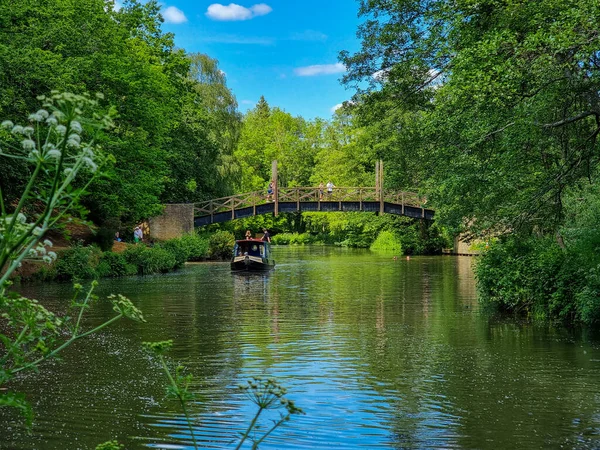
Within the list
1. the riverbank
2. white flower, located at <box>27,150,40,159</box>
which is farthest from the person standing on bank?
white flower, located at <box>27,150,40,159</box>

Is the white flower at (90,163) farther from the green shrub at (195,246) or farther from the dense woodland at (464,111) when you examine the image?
the green shrub at (195,246)

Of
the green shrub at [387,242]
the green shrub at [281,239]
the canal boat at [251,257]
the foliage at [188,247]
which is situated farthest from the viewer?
the green shrub at [281,239]

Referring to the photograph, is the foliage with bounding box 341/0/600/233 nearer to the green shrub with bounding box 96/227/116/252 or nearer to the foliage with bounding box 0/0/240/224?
the foliage with bounding box 0/0/240/224

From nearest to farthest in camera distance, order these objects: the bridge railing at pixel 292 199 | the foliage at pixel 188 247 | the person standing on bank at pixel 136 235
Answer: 1. the foliage at pixel 188 247
2. the person standing on bank at pixel 136 235
3. the bridge railing at pixel 292 199

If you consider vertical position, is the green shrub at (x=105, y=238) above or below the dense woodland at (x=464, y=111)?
below

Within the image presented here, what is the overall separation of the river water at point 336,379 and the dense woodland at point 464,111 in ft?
6.24

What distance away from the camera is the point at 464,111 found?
15180 millimetres

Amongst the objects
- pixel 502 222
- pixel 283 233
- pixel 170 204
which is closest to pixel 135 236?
pixel 170 204

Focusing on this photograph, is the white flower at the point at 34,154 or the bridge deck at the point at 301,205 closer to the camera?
the white flower at the point at 34,154

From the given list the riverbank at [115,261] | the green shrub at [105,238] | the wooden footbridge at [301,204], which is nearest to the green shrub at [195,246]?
the riverbank at [115,261]

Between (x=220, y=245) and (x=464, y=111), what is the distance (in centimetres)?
3443

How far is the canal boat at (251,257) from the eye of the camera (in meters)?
35.9

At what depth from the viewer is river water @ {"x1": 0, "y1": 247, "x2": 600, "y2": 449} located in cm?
782

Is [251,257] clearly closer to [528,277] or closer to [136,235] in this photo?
[136,235]
